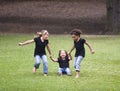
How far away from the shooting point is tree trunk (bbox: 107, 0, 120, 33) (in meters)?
30.1

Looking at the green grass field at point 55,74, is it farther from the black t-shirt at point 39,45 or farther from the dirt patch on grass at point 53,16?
the dirt patch on grass at point 53,16

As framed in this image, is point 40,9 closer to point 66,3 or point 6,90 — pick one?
point 66,3

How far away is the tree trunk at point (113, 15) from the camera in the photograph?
98.7 feet

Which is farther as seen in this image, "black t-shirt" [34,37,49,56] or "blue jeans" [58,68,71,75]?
"blue jeans" [58,68,71,75]

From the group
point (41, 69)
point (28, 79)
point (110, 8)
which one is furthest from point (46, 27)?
point (28, 79)

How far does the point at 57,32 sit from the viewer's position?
31672 mm

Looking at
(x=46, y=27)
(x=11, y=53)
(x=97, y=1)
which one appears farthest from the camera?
(x=97, y=1)

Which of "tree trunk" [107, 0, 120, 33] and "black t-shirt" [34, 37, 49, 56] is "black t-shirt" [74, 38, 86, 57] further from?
"tree trunk" [107, 0, 120, 33]

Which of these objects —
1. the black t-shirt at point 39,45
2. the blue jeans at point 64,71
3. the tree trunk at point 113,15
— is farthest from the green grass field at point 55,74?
the tree trunk at point 113,15

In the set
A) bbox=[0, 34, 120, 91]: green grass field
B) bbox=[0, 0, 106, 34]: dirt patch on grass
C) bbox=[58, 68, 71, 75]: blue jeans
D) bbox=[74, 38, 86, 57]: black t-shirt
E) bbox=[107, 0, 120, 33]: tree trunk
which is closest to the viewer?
bbox=[0, 34, 120, 91]: green grass field

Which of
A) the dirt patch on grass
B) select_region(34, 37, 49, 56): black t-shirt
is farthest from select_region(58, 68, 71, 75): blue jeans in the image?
the dirt patch on grass

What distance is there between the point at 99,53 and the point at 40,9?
22.9 meters

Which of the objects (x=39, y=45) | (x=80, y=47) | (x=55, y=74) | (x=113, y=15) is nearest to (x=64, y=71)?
(x=55, y=74)

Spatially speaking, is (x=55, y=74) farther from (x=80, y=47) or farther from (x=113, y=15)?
(x=113, y=15)
